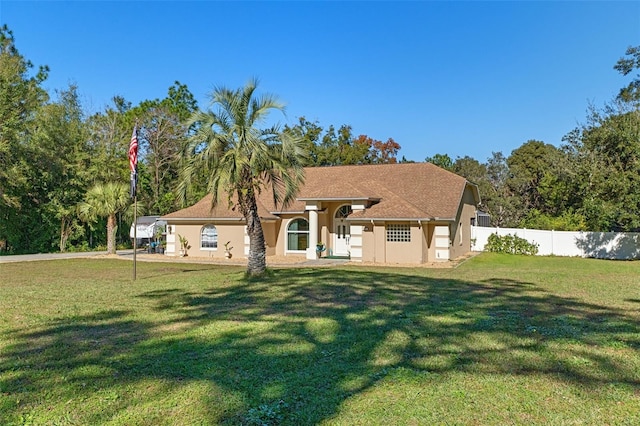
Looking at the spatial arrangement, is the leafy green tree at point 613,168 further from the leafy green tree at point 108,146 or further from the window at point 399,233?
the leafy green tree at point 108,146

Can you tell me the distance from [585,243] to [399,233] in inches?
487

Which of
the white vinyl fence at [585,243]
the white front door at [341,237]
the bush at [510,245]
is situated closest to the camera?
the white front door at [341,237]

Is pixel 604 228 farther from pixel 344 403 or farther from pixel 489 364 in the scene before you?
pixel 344 403

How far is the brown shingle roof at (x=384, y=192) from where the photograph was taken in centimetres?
2192

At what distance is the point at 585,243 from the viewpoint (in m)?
25.9

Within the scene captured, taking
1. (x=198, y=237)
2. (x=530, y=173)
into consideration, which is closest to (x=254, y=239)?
(x=198, y=237)

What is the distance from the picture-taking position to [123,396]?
4.60 m

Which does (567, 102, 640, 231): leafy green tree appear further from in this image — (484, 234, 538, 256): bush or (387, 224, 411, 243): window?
(387, 224, 411, 243): window

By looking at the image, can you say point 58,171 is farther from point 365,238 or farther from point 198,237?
point 365,238

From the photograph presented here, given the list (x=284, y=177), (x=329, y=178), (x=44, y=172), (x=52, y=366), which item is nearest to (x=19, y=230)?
(x=44, y=172)

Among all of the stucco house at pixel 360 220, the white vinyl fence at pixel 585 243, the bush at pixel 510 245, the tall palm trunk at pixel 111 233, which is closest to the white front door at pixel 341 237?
the stucco house at pixel 360 220

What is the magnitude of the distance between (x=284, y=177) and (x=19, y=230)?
A: 78.9 feet

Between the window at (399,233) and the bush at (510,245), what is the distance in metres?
9.33

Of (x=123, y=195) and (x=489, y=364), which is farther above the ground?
(x=123, y=195)
